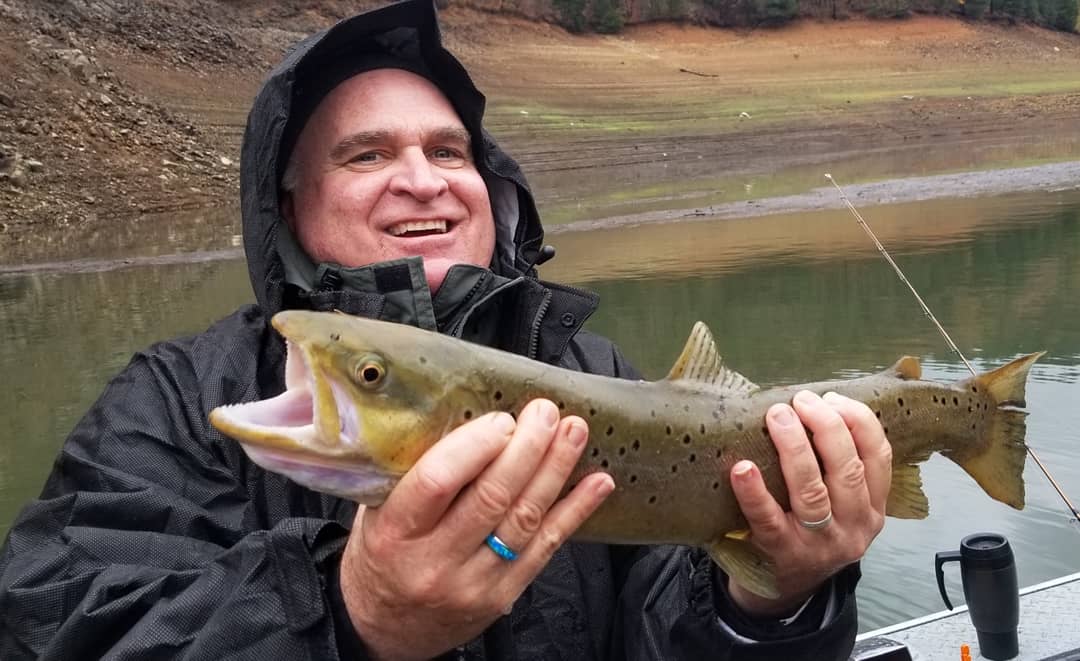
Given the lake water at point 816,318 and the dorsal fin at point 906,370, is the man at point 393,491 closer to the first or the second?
the dorsal fin at point 906,370

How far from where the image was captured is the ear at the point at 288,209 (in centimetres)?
344

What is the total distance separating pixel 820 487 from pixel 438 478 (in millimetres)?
982

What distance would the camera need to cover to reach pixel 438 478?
1940mm

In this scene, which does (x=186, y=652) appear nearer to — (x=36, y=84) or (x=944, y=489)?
(x=944, y=489)

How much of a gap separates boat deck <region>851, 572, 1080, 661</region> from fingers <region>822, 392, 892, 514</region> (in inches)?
67.8

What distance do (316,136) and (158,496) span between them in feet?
4.50

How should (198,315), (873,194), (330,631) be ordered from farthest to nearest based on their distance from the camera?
(873,194) < (198,315) < (330,631)

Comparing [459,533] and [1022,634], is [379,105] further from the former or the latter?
[1022,634]

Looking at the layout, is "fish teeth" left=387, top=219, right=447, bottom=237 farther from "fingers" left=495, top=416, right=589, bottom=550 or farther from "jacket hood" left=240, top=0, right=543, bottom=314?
"fingers" left=495, top=416, right=589, bottom=550

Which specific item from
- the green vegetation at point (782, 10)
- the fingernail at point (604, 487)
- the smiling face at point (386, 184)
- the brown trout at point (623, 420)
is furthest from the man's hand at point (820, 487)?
the green vegetation at point (782, 10)

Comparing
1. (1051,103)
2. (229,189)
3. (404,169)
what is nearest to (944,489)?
(404,169)

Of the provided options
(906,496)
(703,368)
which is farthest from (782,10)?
(703,368)

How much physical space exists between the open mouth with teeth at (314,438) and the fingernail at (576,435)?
0.37 metres

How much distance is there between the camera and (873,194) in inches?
1014
